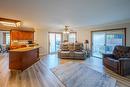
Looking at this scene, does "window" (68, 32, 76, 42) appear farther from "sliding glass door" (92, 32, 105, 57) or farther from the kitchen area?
the kitchen area

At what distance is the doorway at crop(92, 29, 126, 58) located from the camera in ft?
22.0

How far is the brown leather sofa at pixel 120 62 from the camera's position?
461 centimetres

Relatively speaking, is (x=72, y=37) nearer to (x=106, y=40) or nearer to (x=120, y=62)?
(x=106, y=40)

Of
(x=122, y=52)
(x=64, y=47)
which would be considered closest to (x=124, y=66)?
(x=122, y=52)

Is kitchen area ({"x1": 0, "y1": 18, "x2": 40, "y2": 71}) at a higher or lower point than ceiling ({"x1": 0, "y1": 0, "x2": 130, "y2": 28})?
lower

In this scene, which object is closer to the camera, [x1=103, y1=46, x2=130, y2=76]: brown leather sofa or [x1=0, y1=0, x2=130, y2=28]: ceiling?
[x1=0, y1=0, x2=130, y2=28]: ceiling

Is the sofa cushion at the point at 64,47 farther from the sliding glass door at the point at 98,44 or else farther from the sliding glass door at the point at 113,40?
the sliding glass door at the point at 113,40

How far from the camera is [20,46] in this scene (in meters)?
9.30

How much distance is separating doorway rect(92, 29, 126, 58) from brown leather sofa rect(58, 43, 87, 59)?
1.14 metres

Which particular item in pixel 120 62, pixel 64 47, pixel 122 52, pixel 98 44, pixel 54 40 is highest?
pixel 54 40

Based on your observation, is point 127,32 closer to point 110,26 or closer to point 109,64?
point 110,26

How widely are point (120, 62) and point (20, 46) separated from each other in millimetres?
7497

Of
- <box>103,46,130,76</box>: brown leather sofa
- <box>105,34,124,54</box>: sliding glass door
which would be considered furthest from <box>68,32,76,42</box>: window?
<box>103,46,130,76</box>: brown leather sofa

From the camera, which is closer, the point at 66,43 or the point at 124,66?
the point at 124,66
